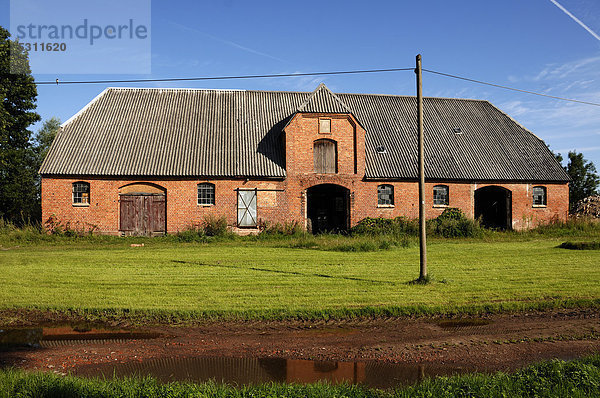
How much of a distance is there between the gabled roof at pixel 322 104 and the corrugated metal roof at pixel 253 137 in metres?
0.06

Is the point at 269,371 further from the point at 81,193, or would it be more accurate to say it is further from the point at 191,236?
the point at 81,193

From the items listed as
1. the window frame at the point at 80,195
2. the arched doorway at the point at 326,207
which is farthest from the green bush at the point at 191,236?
the arched doorway at the point at 326,207

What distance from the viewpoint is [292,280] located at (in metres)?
11.7

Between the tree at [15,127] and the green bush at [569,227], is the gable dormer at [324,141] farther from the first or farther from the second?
the tree at [15,127]

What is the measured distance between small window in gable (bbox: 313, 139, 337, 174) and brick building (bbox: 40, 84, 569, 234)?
0.19 ft

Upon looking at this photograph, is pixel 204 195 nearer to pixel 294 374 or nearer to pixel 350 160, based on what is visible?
pixel 350 160

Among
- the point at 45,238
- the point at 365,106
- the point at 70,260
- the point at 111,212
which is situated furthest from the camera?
the point at 365,106

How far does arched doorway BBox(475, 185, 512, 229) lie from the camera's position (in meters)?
27.5

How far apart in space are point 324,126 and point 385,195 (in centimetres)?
535

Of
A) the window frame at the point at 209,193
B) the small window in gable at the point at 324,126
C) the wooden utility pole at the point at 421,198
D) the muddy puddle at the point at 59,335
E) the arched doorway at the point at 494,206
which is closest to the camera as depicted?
the muddy puddle at the point at 59,335

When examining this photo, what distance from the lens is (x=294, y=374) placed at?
20.0 ft

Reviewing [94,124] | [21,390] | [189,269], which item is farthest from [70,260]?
[94,124]

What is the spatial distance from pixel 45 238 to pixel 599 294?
885 inches

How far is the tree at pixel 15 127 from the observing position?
95.0 feet
